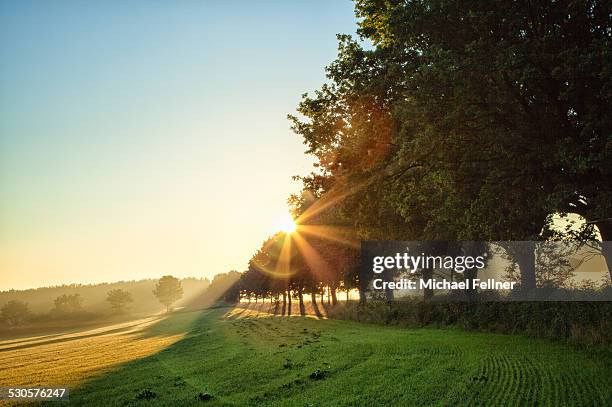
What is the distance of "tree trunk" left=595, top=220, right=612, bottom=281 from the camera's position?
2356 cm

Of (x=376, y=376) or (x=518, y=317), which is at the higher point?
(x=518, y=317)

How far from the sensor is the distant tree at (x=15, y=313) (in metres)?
156

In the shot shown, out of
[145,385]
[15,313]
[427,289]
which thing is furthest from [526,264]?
[15,313]

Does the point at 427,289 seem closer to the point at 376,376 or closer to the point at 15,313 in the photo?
the point at 376,376

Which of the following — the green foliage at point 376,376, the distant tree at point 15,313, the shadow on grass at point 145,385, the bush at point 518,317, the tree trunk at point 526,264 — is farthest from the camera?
the distant tree at point 15,313

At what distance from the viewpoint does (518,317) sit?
98.6 ft

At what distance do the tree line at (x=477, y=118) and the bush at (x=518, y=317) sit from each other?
3907 millimetres

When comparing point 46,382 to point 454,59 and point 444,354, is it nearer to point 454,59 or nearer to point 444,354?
point 444,354

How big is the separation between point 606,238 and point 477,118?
35.4 ft

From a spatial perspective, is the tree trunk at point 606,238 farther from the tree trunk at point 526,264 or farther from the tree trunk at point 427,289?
the tree trunk at point 427,289

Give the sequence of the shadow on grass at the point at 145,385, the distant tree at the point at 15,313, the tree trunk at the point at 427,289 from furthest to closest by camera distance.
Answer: the distant tree at the point at 15,313 → the tree trunk at the point at 427,289 → the shadow on grass at the point at 145,385

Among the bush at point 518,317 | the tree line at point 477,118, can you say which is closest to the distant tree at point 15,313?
the bush at point 518,317

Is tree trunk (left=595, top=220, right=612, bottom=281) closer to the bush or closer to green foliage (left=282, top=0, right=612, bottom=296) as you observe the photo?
green foliage (left=282, top=0, right=612, bottom=296)

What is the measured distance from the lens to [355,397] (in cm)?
1420
